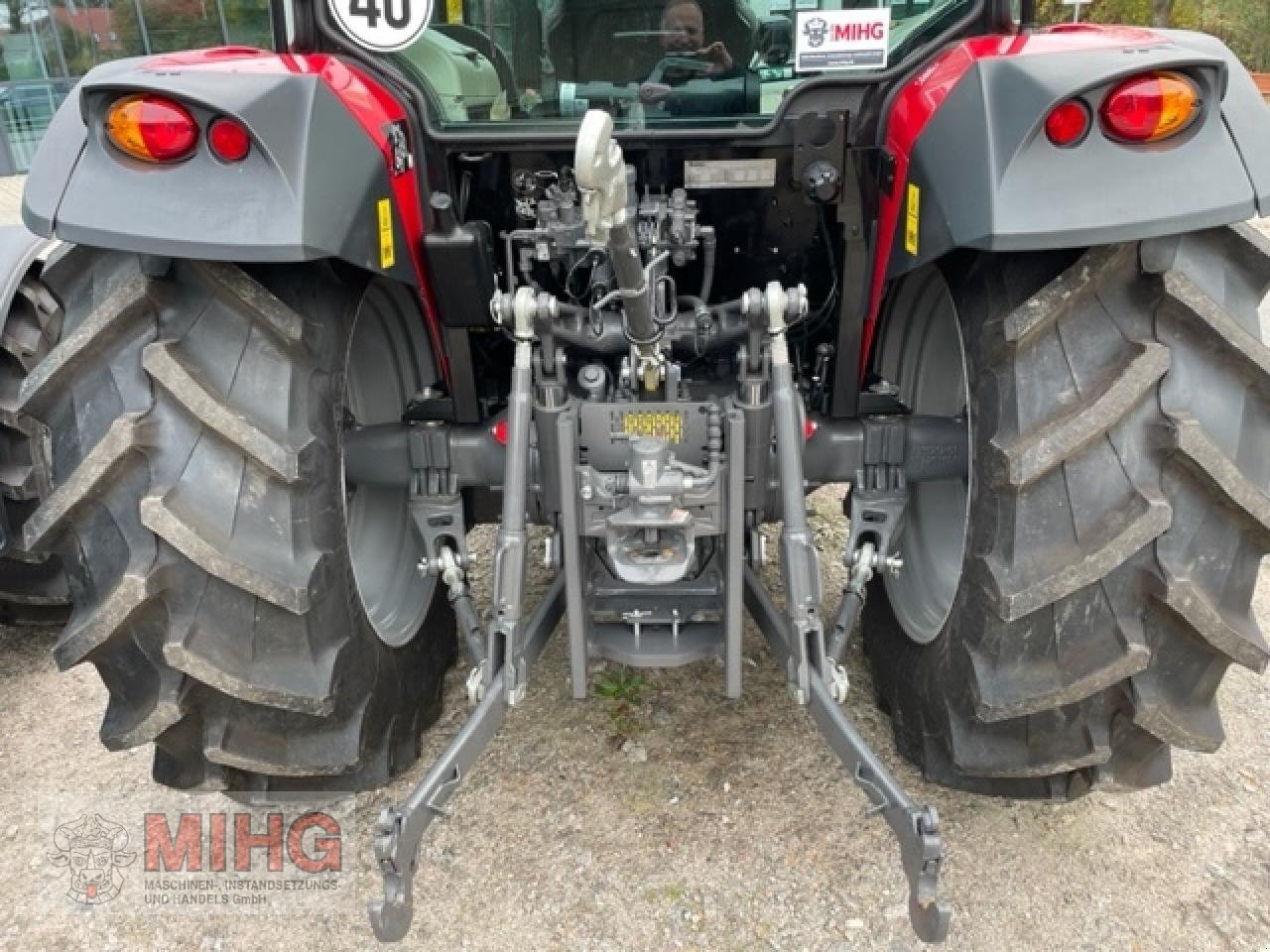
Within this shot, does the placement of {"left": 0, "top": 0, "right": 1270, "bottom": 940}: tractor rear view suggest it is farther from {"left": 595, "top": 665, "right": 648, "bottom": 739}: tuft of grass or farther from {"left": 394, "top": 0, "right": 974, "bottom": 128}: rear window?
{"left": 595, "top": 665, "right": 648, "bottom": 739}: tuft of grass

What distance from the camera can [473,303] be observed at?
7.20 feet

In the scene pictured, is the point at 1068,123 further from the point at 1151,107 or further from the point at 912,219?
the point at 912,219

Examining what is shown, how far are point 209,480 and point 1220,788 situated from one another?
2328 millimetres

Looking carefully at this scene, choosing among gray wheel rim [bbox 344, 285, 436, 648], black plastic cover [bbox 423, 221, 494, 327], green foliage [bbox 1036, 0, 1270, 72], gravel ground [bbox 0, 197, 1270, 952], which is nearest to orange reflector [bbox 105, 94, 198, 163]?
black plastic cover [bbox 423, 221, 494, 327]

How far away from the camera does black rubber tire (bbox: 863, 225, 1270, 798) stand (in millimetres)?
1728

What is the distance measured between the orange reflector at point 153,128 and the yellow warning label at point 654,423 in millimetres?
933

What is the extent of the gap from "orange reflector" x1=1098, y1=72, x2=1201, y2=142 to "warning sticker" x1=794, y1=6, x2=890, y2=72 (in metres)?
0.56

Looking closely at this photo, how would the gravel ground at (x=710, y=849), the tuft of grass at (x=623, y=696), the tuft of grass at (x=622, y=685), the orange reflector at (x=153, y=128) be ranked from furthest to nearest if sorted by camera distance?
the tuft of grass at (x=622, y=685), the tuft of grass at (x=623, y=696), the gravel ground at (x=710, y=849), the orange reflector at (x=153, y=128)

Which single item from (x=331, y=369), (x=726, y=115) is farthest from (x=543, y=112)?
(x=331, y=369)

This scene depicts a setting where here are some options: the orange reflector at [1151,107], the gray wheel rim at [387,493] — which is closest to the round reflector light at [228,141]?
A: the gray wheel rim at [387,493]

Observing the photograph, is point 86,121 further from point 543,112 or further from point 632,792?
point 632,792

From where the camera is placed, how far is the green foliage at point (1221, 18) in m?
17.9

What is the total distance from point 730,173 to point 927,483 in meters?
0.97

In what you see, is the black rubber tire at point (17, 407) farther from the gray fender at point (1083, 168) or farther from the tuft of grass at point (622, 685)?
the gray fender at point (1083, 168)
